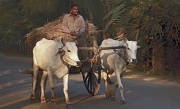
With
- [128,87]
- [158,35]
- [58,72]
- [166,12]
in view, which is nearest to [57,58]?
[58,72]

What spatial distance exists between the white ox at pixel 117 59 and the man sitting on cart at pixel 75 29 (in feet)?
1.91

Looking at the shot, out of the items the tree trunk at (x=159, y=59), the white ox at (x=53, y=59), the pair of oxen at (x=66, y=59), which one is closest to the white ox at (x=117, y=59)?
the pair of oxen at (x=66, y=59)

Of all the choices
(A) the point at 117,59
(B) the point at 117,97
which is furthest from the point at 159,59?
(A) the point at 117,59

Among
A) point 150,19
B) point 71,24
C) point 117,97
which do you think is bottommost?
point 117,97

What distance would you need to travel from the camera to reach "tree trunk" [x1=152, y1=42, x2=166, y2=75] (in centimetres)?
1692

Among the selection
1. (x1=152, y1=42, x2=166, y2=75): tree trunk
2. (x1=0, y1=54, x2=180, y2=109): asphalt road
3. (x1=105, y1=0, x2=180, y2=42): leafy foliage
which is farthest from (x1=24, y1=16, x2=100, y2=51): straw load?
(x1=152, y1=42, x2=166, y2=75): tree trunk

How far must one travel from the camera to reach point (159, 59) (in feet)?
56.3

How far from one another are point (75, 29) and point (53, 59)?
1.31m

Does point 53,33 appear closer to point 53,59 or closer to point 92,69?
point 53,59

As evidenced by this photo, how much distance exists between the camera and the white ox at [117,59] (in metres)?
9.60

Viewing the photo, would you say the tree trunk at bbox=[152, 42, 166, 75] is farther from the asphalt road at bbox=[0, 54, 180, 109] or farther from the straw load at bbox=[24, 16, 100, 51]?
the straw load at bbox=[24, 16, 100, 51]

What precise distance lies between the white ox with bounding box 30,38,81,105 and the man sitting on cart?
1.78 ft

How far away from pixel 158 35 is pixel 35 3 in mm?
11852

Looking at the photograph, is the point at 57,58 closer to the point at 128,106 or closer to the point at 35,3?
the point at 128,106
